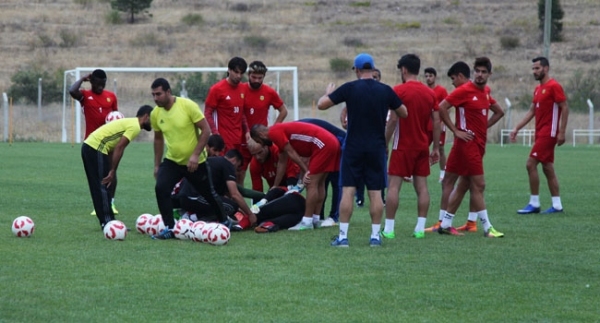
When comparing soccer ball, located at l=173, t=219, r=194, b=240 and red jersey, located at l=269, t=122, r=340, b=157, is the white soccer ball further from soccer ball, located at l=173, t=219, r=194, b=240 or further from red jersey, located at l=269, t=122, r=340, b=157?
red jersey, located at l=269, t=122, r=340, b=157

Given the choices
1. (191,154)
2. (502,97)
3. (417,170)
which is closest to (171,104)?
(191,154)

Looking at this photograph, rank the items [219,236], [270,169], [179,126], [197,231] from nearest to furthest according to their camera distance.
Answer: [219,236]
[197,231]
[179,126]
[270,169]

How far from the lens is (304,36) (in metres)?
70.5

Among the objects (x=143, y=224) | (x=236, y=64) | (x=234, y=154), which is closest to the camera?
(x=143, y=224)

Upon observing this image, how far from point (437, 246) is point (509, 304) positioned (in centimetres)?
332

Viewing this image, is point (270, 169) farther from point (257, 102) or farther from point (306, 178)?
point (306, 178)

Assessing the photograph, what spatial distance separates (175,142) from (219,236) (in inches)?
52.9

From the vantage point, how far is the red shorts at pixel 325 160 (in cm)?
1262

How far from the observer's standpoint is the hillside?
62.4 meters

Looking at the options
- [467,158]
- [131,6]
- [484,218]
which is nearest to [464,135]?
[467,158]

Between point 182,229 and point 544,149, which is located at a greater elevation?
point 544,149

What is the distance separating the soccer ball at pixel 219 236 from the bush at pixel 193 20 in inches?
2497

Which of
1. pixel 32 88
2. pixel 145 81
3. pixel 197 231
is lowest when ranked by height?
pixel 197 231

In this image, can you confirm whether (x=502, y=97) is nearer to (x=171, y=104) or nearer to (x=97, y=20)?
(x=97, y=20)
